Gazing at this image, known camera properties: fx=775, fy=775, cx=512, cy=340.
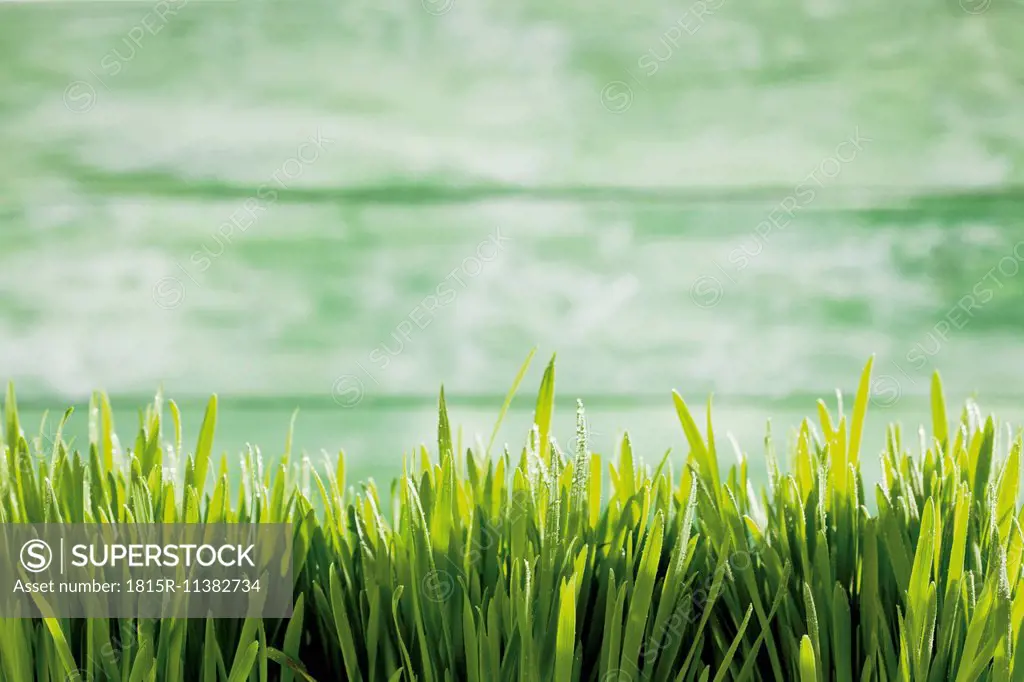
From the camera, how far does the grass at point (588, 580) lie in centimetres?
28

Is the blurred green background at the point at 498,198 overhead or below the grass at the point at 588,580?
overhead

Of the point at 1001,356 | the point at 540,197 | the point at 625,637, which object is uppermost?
the point at 540,197

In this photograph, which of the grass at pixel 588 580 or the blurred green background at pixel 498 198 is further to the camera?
the blurred green background at pixel 498 198

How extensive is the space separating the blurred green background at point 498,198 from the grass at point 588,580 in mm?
259

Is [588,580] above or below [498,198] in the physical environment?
below

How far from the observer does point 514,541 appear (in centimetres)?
29

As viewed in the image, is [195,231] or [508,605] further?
[195,231]

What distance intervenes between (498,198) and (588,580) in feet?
1.21

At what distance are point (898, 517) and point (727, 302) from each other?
312 millimetres

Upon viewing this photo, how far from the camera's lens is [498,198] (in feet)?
1.99

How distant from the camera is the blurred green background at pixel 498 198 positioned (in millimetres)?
600

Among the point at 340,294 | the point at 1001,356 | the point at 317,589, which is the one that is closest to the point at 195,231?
the point at 340,294

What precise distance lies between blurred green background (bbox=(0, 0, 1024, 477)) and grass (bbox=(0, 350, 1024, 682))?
0.85 feet

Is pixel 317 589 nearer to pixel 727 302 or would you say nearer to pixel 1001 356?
pixel 727 302
